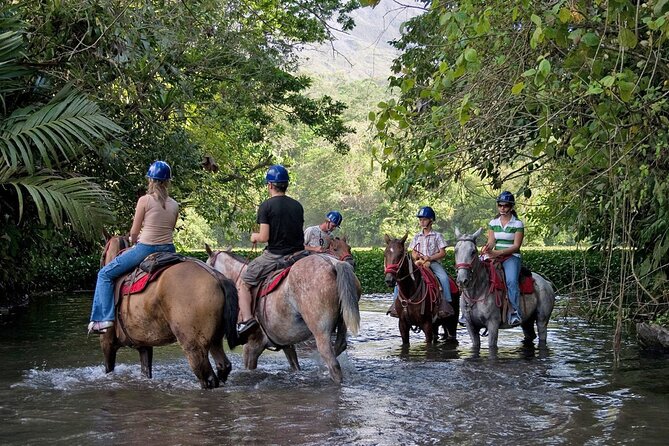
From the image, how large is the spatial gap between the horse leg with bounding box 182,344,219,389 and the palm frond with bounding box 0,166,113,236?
296 centimetres

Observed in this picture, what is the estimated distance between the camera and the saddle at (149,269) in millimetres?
8883

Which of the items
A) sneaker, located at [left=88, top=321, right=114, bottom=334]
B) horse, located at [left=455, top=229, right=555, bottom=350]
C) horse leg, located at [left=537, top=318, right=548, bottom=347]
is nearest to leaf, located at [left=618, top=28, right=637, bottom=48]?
sneaker, located at [left=88, top=321, right=114, bottom=334]

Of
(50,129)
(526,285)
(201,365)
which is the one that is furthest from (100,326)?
(526,285)

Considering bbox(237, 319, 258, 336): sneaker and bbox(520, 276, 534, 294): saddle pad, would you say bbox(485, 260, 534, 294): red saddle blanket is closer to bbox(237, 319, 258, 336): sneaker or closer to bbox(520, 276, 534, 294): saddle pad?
bbox(520, 276, 534, 294): saddle pad

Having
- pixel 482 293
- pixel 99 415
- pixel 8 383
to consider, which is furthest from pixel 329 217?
pixel 99 415

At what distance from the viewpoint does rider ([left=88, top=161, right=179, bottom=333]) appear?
9016mm

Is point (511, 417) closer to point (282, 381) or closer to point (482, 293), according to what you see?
point (282, 381)

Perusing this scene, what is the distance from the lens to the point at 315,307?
8.89 meters

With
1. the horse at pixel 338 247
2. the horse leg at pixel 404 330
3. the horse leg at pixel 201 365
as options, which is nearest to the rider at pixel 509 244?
the horse leg at pixel 404 330

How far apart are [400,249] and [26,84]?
614 cm

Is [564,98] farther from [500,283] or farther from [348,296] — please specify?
[500,283]

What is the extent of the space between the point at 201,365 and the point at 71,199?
341 centimetres

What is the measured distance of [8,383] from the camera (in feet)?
32.4

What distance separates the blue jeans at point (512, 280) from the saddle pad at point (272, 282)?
166 inches
